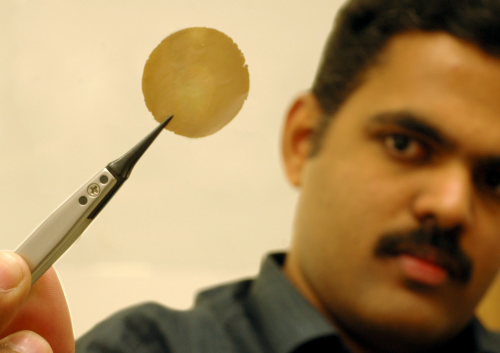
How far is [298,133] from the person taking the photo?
0.65m

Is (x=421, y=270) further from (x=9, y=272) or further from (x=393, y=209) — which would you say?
(x=9, y=272)

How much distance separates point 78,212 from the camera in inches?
8.6

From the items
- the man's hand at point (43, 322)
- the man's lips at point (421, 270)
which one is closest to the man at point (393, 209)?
the man's lips at point (421, 270)

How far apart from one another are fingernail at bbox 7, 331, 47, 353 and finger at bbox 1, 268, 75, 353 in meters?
0.04

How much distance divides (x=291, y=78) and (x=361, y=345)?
44 cm

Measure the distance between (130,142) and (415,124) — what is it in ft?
1.23

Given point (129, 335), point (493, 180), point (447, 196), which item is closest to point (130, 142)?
point (129, 335)

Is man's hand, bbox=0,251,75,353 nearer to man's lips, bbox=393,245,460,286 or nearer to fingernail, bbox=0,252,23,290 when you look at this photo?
fingernail, bbox=0,252,23,290

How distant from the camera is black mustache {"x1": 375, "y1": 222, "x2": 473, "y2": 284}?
49 cm

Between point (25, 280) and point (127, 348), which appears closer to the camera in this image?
point (25, 280)

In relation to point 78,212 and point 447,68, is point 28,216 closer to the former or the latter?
point 78,212

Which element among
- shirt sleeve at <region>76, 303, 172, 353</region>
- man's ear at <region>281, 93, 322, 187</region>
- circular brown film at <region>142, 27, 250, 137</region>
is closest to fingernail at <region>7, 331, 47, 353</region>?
circular brown film at <region>142, 27, 250, 137</region>

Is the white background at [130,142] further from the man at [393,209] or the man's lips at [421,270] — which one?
the man's lips at [421,270]

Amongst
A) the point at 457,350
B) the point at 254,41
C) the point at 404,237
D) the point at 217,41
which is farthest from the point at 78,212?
the point at 457,350
